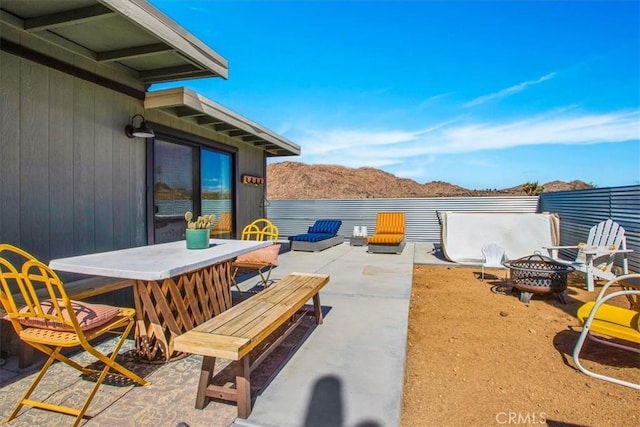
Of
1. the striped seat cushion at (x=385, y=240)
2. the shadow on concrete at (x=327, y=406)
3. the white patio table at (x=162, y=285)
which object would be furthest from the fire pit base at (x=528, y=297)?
the striped seat cushion at (x=385, y=240)

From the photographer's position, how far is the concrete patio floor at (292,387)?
1.78 metres

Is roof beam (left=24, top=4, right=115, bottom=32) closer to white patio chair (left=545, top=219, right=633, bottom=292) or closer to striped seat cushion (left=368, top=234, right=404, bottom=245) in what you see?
white patio chair (left=545, top=219, right=633, bottom=292)

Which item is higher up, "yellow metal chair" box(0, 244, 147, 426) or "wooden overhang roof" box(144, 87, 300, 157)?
"wooden overhang roof" box(144, 87, 300, 157)

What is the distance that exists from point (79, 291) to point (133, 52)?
2.25 meters

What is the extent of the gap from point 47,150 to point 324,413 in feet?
10.4

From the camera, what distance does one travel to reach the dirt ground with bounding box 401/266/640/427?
198 cm

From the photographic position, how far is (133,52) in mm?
3350

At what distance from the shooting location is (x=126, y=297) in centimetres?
402

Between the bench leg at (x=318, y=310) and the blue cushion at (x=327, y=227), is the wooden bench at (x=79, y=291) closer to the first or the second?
the bench leg at (x=318, y=310)

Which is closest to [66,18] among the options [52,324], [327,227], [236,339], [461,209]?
[52,324]

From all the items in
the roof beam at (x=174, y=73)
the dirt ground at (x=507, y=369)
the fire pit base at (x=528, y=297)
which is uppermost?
the roof beam at (x=174, y=73)

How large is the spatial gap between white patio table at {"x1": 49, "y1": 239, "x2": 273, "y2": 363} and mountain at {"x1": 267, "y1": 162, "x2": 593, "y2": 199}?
2418 centimetres

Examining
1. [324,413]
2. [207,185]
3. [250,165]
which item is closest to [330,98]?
[250,165]

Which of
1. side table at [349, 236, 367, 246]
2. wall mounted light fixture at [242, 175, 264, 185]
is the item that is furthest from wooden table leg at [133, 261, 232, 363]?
side table at [349, 236, 367, 246]
